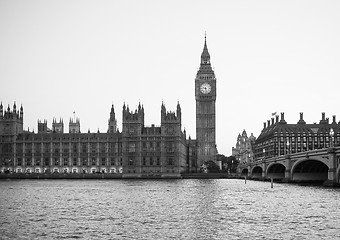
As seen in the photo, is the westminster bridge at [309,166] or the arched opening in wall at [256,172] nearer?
the westminster bridge at [309,166]

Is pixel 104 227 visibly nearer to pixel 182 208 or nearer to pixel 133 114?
pixel 182 208

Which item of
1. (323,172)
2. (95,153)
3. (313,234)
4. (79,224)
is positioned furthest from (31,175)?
(313,234)

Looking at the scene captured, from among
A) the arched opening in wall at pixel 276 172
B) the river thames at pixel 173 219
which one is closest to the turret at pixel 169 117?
the arched opening in wall at pixel 276 172

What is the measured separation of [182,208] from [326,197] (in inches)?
846

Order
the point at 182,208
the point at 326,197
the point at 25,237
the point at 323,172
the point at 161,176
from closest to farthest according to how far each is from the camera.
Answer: the point at 25,237, the point at 182,208, the point at 326,197, the point at 323,172, the point at 161,176

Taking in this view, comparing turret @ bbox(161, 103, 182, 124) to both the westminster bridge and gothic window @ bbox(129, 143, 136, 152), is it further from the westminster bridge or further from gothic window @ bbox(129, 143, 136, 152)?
the westminster bridge

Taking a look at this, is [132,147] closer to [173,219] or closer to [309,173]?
[309,173]

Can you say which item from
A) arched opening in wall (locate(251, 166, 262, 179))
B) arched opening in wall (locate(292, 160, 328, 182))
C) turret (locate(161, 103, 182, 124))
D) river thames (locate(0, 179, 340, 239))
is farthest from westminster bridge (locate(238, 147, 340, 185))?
turret (locate(161, 103, 182, 124))

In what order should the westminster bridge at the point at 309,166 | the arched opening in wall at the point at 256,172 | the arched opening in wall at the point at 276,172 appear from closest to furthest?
the westminster bridge at the point at 309,166
the arched opening in wall at the point at 276,172
the arched opening in wall at the point at 256,172

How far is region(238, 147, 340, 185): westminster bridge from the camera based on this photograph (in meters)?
94.8

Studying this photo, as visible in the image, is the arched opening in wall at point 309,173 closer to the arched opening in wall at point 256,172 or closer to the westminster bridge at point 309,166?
the westminster bridge at point 309,166

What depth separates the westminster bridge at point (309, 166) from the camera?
94750 millimetres

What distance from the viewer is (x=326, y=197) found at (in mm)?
75688

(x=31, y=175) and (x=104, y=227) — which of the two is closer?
(x=104, y=227)
